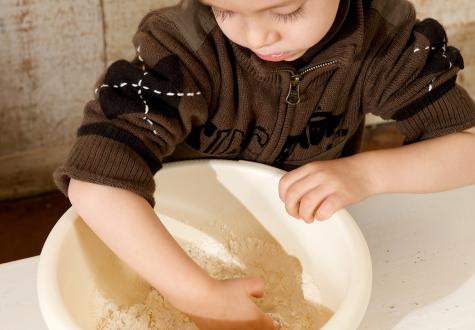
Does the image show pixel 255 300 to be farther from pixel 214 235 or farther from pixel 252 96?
pixel 252 96

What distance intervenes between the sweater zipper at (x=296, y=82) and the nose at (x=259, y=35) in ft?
0.38

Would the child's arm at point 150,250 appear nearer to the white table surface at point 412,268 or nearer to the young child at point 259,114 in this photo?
the young child at point 259,114

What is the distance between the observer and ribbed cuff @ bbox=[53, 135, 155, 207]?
622 millimetres

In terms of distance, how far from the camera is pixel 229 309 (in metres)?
0.65

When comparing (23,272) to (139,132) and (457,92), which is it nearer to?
(139,132)

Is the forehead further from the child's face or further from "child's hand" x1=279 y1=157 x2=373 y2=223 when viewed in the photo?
"child's hand" x1=279 y1=157 x2=373 y2=223

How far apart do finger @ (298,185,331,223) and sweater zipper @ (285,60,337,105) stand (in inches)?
4.6

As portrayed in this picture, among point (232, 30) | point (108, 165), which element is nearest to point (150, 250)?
point (108, 165)

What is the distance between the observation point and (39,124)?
113cm

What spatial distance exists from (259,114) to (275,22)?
181mm

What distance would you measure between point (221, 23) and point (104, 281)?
0.88ft

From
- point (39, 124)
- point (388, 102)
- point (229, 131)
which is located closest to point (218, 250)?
point (229, 131)

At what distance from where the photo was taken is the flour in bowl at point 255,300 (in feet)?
2.24

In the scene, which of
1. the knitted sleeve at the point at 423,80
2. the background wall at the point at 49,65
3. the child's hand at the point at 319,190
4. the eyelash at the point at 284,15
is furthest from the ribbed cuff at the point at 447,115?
the background wall at the point at 49,65
